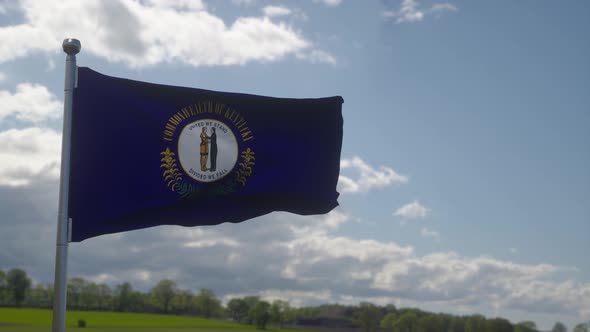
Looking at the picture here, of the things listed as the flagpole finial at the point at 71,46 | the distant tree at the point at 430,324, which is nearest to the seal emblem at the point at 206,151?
the flagpole finial at the point at 71,46

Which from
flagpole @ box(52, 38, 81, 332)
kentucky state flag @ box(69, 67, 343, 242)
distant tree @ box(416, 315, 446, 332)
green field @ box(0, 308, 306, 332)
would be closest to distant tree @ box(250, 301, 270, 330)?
green field @ box(0, 308, 306, 332)

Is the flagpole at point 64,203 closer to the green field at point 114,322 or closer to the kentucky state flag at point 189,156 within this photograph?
the kentucky state flag at point 189,156

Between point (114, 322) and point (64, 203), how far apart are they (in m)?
163

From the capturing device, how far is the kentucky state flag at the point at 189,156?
39.3 ft

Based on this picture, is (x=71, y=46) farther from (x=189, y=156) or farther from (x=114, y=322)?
(x=114, y=322)

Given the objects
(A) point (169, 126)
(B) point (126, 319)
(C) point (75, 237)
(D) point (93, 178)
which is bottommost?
(B) point (126, 319)

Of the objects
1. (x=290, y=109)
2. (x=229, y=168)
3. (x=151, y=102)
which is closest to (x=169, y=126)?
(x=151, y=102)

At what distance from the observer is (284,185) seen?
13367 millimetres

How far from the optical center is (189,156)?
12633 mm

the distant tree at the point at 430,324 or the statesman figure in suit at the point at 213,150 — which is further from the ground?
the statesman figure in suit at the point at 213,150

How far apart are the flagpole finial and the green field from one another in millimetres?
126530

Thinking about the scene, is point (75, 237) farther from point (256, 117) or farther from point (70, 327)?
point (70, 327)

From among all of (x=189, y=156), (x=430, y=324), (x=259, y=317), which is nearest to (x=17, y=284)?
(x=259, y=317)

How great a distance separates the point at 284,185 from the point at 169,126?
8.27 feet
